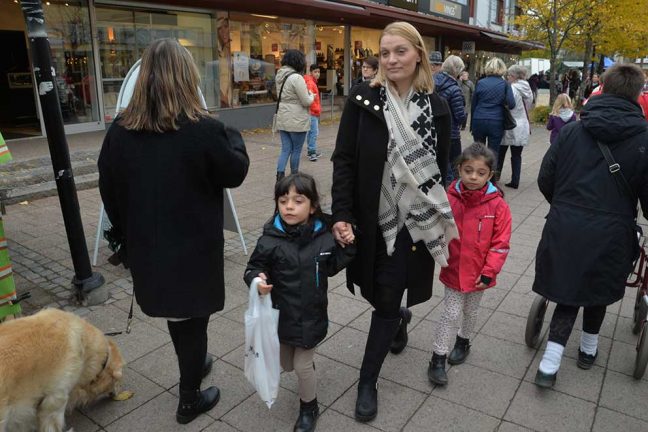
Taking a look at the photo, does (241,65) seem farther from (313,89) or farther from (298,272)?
(298,272)

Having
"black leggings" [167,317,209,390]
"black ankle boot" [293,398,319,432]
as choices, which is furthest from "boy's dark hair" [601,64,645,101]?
"black leggings" [167,317,209,390]

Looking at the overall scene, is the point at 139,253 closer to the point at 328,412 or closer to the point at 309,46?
the point at 328,412

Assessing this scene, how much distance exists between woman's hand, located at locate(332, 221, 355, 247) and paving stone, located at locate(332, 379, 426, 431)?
97cm

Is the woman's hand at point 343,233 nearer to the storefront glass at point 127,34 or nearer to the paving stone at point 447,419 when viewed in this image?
the paving stone at point 447,419

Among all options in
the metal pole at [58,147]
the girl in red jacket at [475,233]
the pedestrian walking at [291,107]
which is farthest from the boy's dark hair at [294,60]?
the girl in red jacket at [475,233]

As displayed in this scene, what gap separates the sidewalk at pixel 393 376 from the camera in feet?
9.28

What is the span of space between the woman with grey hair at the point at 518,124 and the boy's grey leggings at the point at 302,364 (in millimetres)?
6247

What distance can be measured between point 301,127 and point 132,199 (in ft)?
18.2

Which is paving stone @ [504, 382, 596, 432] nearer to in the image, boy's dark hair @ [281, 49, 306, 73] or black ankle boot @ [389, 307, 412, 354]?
black ankle boot @ [389, 307, 412, 354]

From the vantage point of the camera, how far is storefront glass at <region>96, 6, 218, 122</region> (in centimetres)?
1155

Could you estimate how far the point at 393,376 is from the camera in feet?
10.6

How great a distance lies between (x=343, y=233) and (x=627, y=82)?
1.77 metres

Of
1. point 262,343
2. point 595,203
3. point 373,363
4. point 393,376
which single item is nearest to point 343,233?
point 262,343

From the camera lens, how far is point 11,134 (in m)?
11.4
